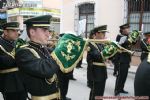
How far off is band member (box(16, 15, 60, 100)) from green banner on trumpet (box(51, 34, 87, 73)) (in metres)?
0.06

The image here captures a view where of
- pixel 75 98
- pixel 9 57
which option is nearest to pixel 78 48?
pixel 9 57

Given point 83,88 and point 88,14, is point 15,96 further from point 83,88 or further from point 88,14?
point 88,14

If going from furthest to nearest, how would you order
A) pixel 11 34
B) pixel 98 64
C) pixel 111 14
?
pixel 111 14 < pixel 98 64 < pixel 11 34

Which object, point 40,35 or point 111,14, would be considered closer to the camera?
point 40,35

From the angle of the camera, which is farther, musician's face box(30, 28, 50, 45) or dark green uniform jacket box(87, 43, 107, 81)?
dark green uniform jacket box(87, 43, 107, 81)

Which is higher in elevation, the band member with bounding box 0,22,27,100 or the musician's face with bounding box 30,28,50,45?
the musician's face with bounding box 30,28,50,45

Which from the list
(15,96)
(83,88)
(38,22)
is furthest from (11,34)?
(83,88)

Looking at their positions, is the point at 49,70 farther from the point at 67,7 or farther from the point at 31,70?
the point at 67,7

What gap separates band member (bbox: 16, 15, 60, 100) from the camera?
3.22 meters

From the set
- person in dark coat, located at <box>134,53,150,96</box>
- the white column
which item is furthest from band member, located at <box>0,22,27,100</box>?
the white column

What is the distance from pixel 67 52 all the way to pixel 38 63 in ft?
0.97

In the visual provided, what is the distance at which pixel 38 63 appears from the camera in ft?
10.6

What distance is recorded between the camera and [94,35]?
21.8 feet

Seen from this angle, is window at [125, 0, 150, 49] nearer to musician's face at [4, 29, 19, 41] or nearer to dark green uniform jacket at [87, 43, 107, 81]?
dark green uniform jacket at [87, 43, 107, 81]
